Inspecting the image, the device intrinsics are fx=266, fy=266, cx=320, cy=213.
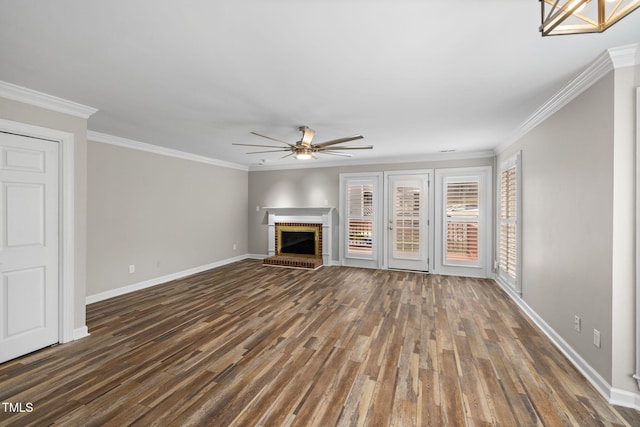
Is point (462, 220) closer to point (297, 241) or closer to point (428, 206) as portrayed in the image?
point (428, 206)

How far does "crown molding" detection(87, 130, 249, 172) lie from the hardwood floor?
2.46 m

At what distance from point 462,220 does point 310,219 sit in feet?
11.1

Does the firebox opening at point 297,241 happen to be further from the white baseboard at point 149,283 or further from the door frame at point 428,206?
the door frame at point 428,206

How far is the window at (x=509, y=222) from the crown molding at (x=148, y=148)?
5.78 metres

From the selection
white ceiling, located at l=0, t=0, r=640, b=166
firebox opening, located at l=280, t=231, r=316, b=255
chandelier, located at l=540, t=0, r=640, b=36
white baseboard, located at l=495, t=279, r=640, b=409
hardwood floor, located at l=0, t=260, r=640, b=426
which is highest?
white ceiling, located at l=0, t=0, r=640, b=166

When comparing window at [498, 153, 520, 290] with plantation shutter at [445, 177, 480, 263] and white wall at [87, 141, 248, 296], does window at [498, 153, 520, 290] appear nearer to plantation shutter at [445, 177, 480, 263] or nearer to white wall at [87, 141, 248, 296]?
plantation shutter at [445, 177, 480, 263]

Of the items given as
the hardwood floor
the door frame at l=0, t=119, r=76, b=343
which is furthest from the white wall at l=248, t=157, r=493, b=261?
the door frame at l=0, t=119, r=76, b=343

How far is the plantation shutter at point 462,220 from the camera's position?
5.39 m

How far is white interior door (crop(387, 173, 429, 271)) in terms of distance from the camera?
18.8ft

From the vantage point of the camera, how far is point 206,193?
236 inches

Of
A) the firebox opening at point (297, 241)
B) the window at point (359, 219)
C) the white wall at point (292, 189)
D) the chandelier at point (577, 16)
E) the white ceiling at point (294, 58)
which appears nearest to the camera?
the chandelier at point (577, 16)

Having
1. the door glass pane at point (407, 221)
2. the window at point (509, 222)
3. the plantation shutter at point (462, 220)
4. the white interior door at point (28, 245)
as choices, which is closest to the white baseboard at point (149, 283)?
the white interior door at point (28, 245)

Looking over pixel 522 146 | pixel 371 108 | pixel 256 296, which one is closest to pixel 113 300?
pixel 256 296

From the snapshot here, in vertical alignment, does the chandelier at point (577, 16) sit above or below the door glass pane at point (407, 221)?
above
